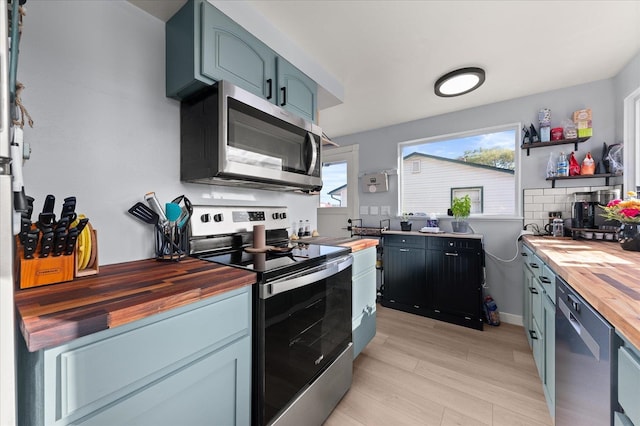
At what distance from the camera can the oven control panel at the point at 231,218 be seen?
1.45 meters

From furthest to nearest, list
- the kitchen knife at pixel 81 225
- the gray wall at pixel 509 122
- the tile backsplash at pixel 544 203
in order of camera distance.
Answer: the tile backsplash at pixel 544 203, the gray wall at pixel 509 122, the kitchen knife at pixel 81 225

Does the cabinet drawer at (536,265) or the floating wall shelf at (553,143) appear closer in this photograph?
the cabinet drawer at (536,265)

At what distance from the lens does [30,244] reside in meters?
0.80

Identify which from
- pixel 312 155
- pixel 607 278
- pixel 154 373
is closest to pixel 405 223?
pixel 312 155

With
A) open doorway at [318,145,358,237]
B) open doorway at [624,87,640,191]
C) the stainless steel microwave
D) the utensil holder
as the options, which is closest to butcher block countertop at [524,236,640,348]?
open doorway at [624,87,640,191]

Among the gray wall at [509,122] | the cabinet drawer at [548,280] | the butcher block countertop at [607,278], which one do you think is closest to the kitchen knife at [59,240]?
the butcher block countertop at [607,278]

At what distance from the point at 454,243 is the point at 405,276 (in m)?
0.65

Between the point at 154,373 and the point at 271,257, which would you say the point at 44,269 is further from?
the point at 271,257

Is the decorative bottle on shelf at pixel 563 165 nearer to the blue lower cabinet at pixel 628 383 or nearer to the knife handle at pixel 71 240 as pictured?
the blue lower cabinet at pixel 628 383

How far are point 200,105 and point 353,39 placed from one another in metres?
1.14

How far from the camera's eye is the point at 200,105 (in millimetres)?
1360

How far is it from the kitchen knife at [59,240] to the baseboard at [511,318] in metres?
3.52

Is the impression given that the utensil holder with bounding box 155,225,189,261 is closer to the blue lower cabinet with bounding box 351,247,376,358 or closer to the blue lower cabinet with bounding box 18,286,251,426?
the blue lower cabinet with bounding box 18,286,251,426

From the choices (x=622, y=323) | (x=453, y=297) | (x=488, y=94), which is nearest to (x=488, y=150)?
(x=488, y=94)
